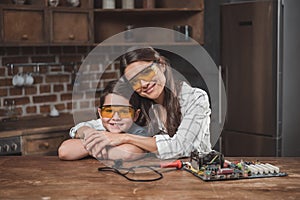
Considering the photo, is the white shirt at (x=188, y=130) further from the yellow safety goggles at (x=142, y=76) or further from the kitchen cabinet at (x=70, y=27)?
the kitchen cabinet at (x=70, y=27)

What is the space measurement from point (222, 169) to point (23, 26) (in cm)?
234

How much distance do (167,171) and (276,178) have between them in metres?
0.45

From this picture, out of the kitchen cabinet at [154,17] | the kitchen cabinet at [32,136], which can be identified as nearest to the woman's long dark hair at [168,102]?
the kitchen cabinet at [32,136]

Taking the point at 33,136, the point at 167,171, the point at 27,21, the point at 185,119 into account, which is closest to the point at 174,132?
the point at 185,119

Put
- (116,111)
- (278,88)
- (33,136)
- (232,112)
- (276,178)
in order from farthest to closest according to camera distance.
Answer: (232,112) < (278,88) < (33,136) < (116,111) < (276,178)

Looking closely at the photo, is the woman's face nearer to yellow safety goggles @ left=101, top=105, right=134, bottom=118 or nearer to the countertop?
yellow safety goggles @ left=101, top=105, right=134, bottom=118

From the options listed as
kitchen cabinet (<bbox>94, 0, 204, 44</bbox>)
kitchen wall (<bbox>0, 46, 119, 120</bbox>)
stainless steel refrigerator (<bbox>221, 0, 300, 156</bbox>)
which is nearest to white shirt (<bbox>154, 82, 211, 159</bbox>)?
stainless steel refrigerator (<bbox>221, 0, 300, 156</bbox>)

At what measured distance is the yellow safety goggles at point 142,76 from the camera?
240 cm

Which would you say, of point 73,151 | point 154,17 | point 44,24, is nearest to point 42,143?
point 44,24

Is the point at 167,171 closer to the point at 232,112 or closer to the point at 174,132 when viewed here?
the point at 174,132

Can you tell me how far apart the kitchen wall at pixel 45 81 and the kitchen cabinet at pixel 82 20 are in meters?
0.32

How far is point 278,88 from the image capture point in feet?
13.7

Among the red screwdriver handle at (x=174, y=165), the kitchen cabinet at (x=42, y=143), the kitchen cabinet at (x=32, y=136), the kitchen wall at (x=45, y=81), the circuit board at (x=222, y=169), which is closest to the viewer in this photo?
the circuit board at (x=222, y=169)

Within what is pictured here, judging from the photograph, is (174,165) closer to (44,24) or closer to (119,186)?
(119,186)
